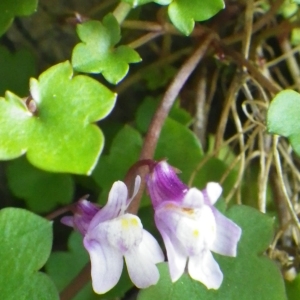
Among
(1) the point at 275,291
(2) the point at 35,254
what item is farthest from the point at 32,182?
(1) the point at 275,291

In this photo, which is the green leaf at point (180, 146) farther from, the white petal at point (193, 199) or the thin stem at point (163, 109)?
the white petal at point (193, 199)

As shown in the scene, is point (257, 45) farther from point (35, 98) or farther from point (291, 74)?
point (35, 98)

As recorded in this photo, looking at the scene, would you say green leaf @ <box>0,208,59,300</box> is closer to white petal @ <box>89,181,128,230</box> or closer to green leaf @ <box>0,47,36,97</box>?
white petal @ <box>89,181,128,230</box>

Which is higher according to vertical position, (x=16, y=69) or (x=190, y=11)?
(x=190, y=11)

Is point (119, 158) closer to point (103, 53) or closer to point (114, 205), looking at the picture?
point (103, 53)

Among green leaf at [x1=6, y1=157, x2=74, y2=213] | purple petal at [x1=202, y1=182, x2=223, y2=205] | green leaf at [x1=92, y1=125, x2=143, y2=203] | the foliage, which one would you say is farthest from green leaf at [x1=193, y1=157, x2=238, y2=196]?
purple petal at [x1=202, y1=182, x2=223, y2=205]

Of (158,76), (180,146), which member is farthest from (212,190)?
(158,76)
